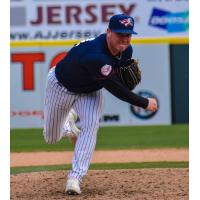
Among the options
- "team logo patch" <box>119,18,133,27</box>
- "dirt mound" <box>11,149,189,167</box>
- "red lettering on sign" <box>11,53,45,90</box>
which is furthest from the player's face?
"red lettering on sign" <box>11,53,45,90</box>

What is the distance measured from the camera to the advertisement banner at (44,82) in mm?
11906

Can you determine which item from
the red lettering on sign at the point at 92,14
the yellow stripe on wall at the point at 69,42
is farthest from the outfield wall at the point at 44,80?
the red lettering on sign at the point at 92,14

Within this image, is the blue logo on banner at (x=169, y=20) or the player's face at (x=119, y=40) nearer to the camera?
the player's face at (x=119, y=40)

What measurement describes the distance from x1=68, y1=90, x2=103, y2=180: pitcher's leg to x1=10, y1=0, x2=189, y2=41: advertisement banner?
8016 millimetres

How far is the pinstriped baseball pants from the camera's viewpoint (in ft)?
14.3

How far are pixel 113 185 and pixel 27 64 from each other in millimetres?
7536

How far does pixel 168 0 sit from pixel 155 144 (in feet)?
14.3

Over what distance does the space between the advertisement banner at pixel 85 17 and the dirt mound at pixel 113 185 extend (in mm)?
7038

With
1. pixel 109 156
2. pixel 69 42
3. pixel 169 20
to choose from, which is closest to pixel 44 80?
pixel 69 42

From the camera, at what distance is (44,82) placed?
12000mm

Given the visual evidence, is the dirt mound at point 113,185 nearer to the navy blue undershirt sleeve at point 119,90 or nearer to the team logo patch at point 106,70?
the navy blue undershirt sleeve at point 119,90

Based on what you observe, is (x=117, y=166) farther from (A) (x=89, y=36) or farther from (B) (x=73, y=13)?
(B) (x=73, y=13)

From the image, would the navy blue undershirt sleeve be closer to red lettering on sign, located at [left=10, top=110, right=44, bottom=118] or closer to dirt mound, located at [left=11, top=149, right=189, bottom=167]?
dirt mound, located at [left=11, top=149, right=189, bottom=167]

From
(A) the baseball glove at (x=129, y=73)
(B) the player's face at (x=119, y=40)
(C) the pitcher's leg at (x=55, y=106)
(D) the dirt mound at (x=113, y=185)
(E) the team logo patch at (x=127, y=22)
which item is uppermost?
(E) the team logo patch at (x=127, y=22)
